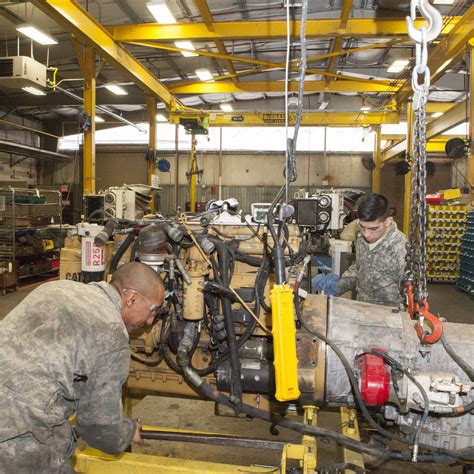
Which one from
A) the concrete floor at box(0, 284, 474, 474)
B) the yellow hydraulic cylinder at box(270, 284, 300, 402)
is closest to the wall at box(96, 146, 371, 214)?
the concrete floor at box(0, 284, 474, 474)

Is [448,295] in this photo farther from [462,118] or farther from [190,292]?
[190,292]

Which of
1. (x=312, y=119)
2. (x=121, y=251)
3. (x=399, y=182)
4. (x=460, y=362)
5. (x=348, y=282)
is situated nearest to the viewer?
(x=460, y=362)

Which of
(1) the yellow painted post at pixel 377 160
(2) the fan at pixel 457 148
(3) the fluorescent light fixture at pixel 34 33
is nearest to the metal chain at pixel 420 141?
(2) the fan at pixel 457 148

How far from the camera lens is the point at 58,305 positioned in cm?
159

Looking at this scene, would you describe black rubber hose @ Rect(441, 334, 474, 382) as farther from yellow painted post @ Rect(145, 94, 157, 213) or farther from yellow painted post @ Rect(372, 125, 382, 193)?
yellow painted post @ Rect(372, 125, 382, 193)

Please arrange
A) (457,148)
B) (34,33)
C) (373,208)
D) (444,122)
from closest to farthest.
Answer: (373,208), (457,148), (34,33), (444,122)

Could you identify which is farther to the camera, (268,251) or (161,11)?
(161,11)

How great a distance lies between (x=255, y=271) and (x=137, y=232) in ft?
2.35

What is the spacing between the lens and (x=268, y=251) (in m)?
2.33

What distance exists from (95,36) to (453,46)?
5040 millimetres

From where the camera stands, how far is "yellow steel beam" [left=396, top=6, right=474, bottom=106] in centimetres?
577

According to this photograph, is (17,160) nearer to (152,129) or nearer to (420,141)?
(152,129)

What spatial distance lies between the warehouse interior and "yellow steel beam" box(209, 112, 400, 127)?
0.05 m

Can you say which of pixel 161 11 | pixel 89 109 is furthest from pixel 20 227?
pixel 161 11
